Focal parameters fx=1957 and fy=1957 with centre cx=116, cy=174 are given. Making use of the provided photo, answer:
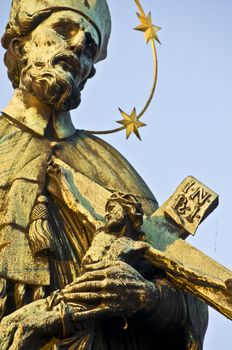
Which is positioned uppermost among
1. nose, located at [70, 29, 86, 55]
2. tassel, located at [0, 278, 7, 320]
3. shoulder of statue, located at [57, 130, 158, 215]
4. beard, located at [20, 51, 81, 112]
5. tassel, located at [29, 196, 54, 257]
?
nose, located at [70, 29, 86, 55]

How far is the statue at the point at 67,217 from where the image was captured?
1040cm

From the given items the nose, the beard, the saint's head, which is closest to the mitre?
the saint's head

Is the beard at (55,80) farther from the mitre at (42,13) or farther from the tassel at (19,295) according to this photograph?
the tassel at (19,295)

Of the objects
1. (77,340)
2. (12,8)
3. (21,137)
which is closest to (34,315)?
(77,340)

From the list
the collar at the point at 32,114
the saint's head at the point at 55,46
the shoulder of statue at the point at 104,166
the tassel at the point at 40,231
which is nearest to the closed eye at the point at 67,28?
the saint's head at the point at 55,46

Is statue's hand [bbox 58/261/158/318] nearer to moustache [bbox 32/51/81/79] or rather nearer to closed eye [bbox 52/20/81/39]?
moustache [bbox 32/51/81/79]

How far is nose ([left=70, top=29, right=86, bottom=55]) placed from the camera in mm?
11711

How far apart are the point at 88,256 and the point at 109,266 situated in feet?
0.63

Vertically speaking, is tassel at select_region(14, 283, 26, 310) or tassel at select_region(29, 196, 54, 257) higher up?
tassel at select_region(29, 196, 54, 257)

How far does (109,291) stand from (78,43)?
1939 mm

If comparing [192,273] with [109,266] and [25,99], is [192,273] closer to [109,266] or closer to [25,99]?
[109,266]

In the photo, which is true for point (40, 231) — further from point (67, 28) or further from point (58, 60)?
point (67, 28)

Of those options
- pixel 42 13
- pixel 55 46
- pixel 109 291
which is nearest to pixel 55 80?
pixel 55 46

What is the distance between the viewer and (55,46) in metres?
11.7
